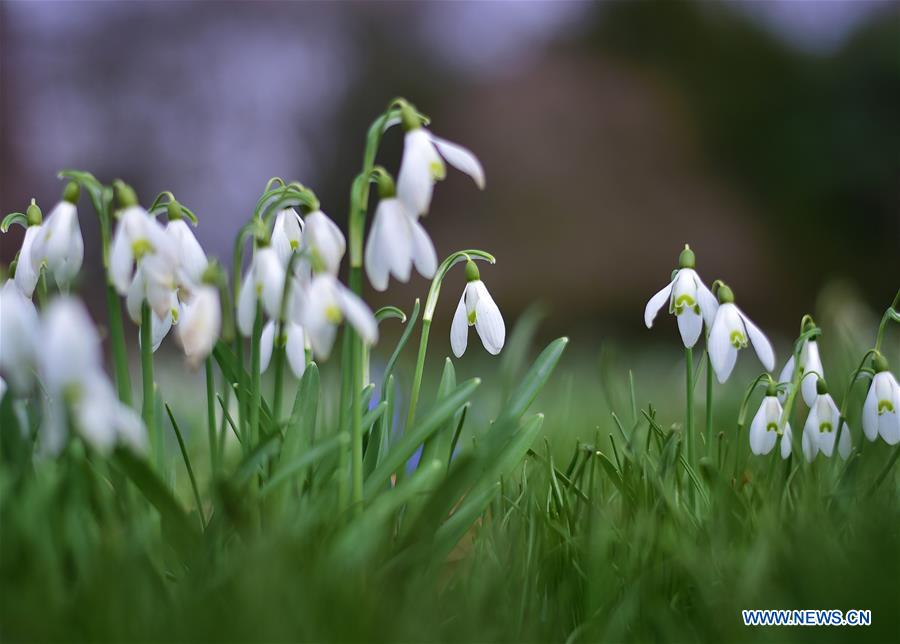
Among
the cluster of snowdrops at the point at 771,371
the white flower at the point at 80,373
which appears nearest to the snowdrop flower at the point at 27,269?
the white flower at the point at 80,373

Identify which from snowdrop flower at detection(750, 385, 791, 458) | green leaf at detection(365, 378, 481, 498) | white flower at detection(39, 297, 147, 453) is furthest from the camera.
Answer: snowdrop flower at detection(750, 385, 791, 458)

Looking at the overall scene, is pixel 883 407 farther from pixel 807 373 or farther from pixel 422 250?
pixel 422 250

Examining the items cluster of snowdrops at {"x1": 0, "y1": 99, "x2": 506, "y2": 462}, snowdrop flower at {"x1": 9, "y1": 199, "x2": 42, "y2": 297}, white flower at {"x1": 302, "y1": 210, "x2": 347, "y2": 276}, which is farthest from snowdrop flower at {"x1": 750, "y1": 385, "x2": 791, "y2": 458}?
snowdrop flower at {"x1": 9, "y1": 199, "x2": 42, "y2": 297}

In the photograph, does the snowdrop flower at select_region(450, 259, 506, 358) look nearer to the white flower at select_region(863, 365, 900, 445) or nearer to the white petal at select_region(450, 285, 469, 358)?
the white petal at select_region(450, 285, 469, 358)

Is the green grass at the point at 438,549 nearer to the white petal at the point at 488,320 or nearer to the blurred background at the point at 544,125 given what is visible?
the white petal at the point at 488,320

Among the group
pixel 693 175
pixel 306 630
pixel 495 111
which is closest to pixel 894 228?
pixel 693 175

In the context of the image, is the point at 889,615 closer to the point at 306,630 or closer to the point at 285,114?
the point at 306,630
